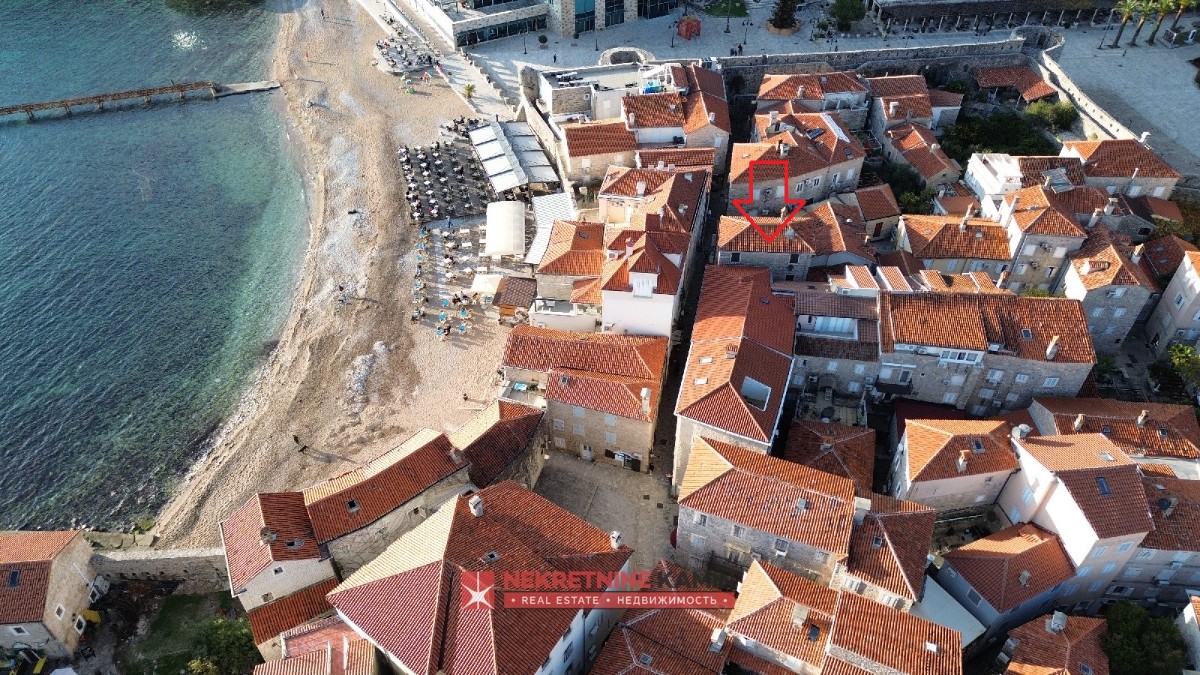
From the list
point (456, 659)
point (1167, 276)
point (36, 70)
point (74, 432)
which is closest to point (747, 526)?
point (456, 659)

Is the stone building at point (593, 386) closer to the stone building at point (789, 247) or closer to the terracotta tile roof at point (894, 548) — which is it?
the stone building at point (789, 247)

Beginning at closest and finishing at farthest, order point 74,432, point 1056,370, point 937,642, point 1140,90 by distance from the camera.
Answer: point 937,642 < point 1056,370 < point 74,432 < point 1140,90

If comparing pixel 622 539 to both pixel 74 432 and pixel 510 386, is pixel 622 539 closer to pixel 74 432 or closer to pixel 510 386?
pixel 510 386

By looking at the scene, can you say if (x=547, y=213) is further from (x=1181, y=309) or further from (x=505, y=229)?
(x=1181, y=309)

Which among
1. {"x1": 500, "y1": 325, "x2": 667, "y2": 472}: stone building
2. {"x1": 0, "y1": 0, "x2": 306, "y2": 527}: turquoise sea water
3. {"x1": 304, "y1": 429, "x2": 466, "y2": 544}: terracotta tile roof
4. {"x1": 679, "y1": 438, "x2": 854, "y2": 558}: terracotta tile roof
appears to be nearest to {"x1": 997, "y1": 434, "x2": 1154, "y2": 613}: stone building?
{"x1": 679, "y1": 438, "x2": 854, "y2": 558}: terracotta tile roof

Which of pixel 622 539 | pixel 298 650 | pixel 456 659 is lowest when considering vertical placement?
pixel 622 539

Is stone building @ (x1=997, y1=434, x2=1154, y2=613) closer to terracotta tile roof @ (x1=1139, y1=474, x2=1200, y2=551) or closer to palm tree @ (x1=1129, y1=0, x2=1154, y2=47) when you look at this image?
terracotta tile roof @ (x1=1139, y1=474, x2=1200, y2=551)

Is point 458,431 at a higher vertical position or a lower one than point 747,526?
lower
